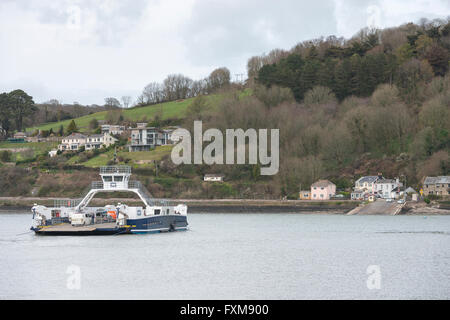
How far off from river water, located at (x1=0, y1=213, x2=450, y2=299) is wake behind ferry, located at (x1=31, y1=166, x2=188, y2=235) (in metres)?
0.76

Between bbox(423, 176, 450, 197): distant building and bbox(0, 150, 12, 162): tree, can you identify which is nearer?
bbox(423, 176, 450, 197): distant building

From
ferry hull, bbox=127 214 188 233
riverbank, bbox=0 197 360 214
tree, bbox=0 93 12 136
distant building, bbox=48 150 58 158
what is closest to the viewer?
ferry hull, bbox=127 214 188 233

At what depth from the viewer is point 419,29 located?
120 metres

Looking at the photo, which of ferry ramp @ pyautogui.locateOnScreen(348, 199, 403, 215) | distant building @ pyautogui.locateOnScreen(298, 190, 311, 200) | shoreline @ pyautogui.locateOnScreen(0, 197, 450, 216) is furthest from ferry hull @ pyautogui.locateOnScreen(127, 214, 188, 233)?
distant building @ pyautogui.locateOnScreen(298, 190, 311, 200)

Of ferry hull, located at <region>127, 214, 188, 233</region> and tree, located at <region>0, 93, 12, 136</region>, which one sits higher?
tree, located at <region>0, 93, 12, 136</region>

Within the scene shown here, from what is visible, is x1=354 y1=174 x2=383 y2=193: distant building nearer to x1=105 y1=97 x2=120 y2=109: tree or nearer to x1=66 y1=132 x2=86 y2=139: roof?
x1=66 y1=132 x2=86 y2=139: roof

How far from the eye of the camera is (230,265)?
106 feet

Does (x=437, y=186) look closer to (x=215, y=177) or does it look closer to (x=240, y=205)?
(x=240, y=205)

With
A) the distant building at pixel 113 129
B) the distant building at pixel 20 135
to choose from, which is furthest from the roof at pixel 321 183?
the distant building at pixel 20 135

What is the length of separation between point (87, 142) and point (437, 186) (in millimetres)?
63385

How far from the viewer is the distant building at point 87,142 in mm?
113881

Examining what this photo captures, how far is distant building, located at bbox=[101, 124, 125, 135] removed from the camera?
4742 inches

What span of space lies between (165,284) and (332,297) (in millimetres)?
7200
